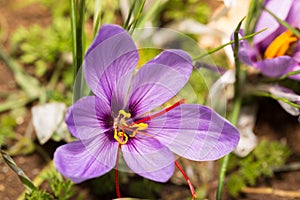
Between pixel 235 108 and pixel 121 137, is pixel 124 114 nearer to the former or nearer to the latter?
pixel 121 137

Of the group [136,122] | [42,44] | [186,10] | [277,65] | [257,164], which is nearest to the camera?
[136,122]

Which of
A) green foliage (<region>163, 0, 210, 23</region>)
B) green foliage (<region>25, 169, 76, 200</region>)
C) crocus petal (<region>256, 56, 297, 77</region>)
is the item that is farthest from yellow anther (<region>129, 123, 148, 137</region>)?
green foliage (<region>163, 0, 210, 23</region>)

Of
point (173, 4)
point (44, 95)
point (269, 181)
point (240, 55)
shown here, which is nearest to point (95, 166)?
point (240, 55)

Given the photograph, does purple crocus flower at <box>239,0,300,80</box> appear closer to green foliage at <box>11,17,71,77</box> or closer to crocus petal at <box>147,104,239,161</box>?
crocus petal at <box>147,104,239,161</box>

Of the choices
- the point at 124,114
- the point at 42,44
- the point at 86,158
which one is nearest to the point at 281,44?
the point at 124,114

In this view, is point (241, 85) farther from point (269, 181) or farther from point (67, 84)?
point (67, 84)

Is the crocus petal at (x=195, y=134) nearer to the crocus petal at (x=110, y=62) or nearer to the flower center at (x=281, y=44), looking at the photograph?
the crocus petal at (x=110, y=62)

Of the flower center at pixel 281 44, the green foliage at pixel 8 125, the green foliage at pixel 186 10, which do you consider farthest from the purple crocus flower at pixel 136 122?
the green foliage at pixel 186 10
